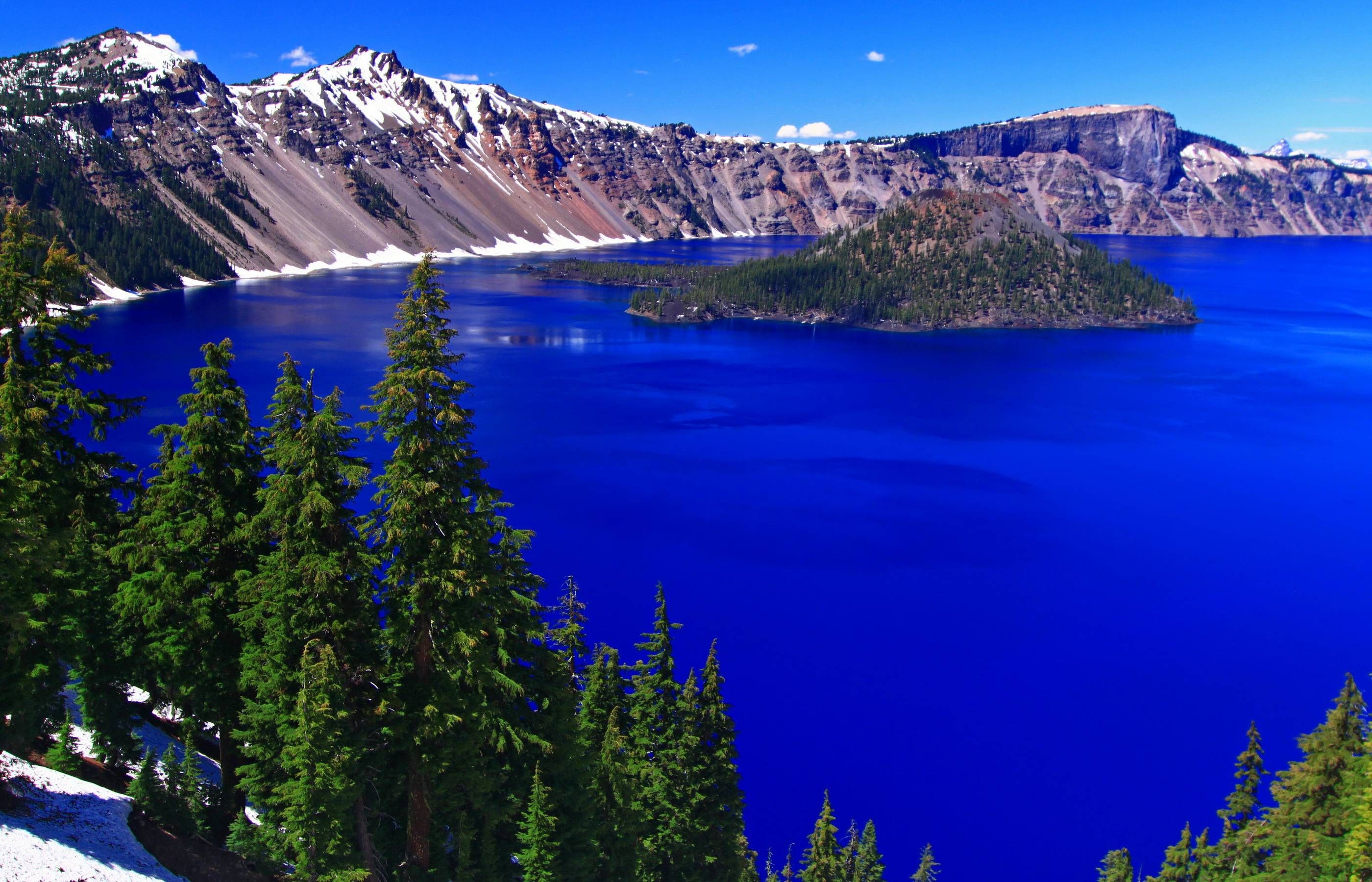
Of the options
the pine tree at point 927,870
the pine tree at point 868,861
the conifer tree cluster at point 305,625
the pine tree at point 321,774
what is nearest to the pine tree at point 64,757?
the conifer tree cluster at point 305,625

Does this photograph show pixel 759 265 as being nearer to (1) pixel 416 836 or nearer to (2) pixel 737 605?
(2) pixel 737 605

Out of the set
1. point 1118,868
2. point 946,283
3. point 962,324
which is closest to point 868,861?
point 1118,868

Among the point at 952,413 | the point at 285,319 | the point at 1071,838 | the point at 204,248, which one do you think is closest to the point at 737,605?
the point at 1071,838

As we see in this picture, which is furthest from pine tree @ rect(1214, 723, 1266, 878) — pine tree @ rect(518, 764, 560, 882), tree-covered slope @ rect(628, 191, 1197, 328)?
tree-covered slope @ rect(628, 191, 1197, 328)

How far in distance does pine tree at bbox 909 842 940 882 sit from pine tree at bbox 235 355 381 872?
63.3 feet

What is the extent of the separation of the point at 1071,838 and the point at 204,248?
179 m

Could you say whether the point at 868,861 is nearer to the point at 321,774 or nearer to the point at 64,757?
the point at 321,774

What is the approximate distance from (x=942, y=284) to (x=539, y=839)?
15861 cm

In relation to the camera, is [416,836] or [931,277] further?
[931,277]

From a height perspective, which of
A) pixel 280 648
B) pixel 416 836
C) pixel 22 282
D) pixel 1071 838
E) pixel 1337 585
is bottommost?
pixel 1071 838

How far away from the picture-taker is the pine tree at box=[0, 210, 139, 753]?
669 inches

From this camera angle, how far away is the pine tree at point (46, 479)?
669 inches

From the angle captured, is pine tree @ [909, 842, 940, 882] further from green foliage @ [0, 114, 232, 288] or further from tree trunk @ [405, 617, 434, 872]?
green foliage @ [0, 114, 232, 288]

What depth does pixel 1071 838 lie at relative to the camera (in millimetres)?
32188
